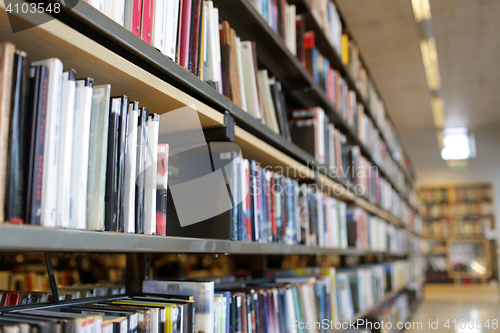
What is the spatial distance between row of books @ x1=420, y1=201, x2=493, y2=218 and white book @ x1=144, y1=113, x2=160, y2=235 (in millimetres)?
9091

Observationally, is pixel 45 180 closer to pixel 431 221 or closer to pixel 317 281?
pixel 317 281

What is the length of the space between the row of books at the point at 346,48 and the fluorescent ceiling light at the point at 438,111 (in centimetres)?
263

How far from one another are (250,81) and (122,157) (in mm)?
731

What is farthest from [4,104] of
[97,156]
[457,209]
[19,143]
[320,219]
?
[457,209]

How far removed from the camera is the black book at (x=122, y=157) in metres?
0.72

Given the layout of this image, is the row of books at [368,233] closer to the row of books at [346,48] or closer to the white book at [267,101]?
the row of books at [346,48]

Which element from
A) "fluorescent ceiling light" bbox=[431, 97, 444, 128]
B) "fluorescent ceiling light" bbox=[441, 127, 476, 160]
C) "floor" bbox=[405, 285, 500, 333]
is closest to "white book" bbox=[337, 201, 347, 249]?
"floor" bbox=[405, 285, 500, 333]

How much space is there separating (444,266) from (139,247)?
30.5 feet

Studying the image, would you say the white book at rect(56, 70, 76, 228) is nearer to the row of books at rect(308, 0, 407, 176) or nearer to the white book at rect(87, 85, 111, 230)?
the white book at rect(87, 85, 111, 230)

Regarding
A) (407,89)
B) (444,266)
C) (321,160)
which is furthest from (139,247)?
(444,266)

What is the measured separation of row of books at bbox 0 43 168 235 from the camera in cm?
56

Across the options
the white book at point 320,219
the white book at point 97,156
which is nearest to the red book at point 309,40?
the white book at point 320,219

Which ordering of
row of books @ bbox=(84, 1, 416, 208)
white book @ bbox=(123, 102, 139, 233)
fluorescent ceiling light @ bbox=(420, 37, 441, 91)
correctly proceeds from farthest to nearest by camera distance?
fluorescent ceiling light @ bbox=(420, 37, 441, 91) → row of books @ bbox=(84, 1, 416, 208) → white book @ bbox=(123, 102, 139, 233)

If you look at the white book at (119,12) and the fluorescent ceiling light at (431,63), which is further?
the fluorescent ceiling light at (431,63)
